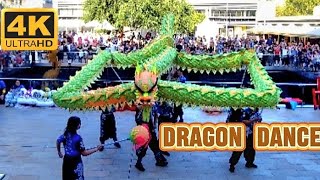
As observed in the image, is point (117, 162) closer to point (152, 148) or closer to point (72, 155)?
point (152, 148)

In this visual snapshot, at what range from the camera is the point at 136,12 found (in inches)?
1469

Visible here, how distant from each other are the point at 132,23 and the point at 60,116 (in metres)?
22.2

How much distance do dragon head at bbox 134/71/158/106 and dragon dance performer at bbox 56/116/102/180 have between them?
5.17ft

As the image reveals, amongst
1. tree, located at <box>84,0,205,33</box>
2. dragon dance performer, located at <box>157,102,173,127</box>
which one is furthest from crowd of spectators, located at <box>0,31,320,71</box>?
dragon dance performer, located at <box>157,102,173,127</box>

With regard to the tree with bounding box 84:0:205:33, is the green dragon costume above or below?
below

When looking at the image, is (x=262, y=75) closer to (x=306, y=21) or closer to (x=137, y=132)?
(x=137, y=132)

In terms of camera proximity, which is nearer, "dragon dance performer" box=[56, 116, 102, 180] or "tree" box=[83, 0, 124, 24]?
"dragon dance performer" box=[56, 116, 102, 180]

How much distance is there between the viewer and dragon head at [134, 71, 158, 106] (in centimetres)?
923

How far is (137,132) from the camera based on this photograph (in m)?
8.72

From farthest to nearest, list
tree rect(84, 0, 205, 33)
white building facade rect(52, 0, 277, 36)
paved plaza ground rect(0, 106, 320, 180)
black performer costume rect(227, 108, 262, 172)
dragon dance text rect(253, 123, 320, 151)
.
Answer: white building facade rect(52, 0, 277, 36)
tree rect(84, 0, 205, 33)
black performer costume rect(227, 108, 262, 172)
paved plaza ground rect(0, 106, 320, 180)
dragon dance text rect(253, 123, 320, 151)

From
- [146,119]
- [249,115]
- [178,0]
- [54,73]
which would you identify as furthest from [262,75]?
[178,0]

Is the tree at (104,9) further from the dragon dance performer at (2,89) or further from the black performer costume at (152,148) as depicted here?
the black performer costume at (152,148)

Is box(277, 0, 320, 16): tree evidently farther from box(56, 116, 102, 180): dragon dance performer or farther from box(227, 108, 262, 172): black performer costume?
box(56, 116, 102, 180): dragon dance performer

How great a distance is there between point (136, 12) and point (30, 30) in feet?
104
